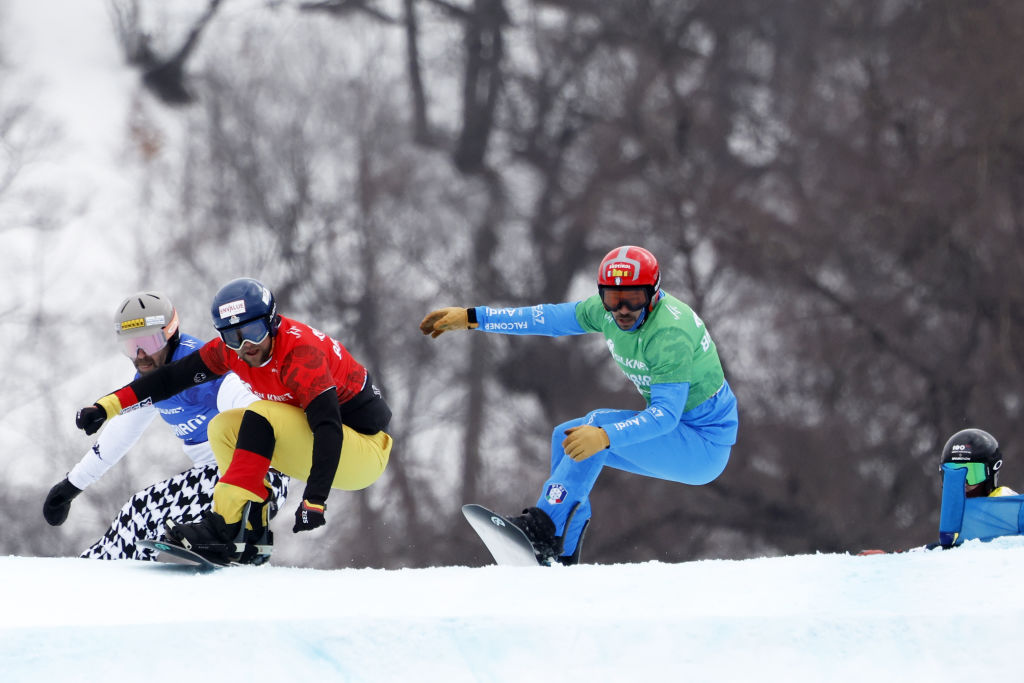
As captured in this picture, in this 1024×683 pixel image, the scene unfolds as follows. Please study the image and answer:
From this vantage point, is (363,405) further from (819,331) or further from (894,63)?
(894,63)

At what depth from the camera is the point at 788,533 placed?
21.0 m

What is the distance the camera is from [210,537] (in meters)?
4.12

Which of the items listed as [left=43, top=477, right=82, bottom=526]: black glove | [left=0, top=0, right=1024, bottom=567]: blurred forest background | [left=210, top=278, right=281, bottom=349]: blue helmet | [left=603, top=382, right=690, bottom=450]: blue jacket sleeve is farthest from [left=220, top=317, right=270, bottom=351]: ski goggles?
[left=0, top=0, right=1024, bottom=567]: blurred forest background

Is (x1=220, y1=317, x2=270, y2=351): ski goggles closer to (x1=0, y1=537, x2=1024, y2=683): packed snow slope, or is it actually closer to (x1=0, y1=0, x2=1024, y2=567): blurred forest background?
(x1=0, y1=537, x2=1024, y2=683): packed snow slope

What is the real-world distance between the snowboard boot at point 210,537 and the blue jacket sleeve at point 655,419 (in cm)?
152

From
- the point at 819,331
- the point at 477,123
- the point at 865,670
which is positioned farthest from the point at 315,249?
the point at 865,670

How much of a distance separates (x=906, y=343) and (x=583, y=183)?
721 centimetres

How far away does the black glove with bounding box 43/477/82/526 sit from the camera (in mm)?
5383

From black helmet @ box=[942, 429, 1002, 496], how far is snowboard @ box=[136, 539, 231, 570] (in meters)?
3.66

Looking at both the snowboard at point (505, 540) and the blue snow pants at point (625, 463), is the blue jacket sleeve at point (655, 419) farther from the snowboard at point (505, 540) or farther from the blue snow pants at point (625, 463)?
the snowboard at point (505, 540)

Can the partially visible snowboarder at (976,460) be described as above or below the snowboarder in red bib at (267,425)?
below

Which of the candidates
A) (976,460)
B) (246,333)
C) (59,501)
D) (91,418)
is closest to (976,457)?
(976,460)

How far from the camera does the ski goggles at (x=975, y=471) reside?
5.79 meters

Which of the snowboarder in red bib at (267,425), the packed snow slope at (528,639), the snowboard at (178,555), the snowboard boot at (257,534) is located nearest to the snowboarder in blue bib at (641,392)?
the snowboarder in red bib at (267,425)
